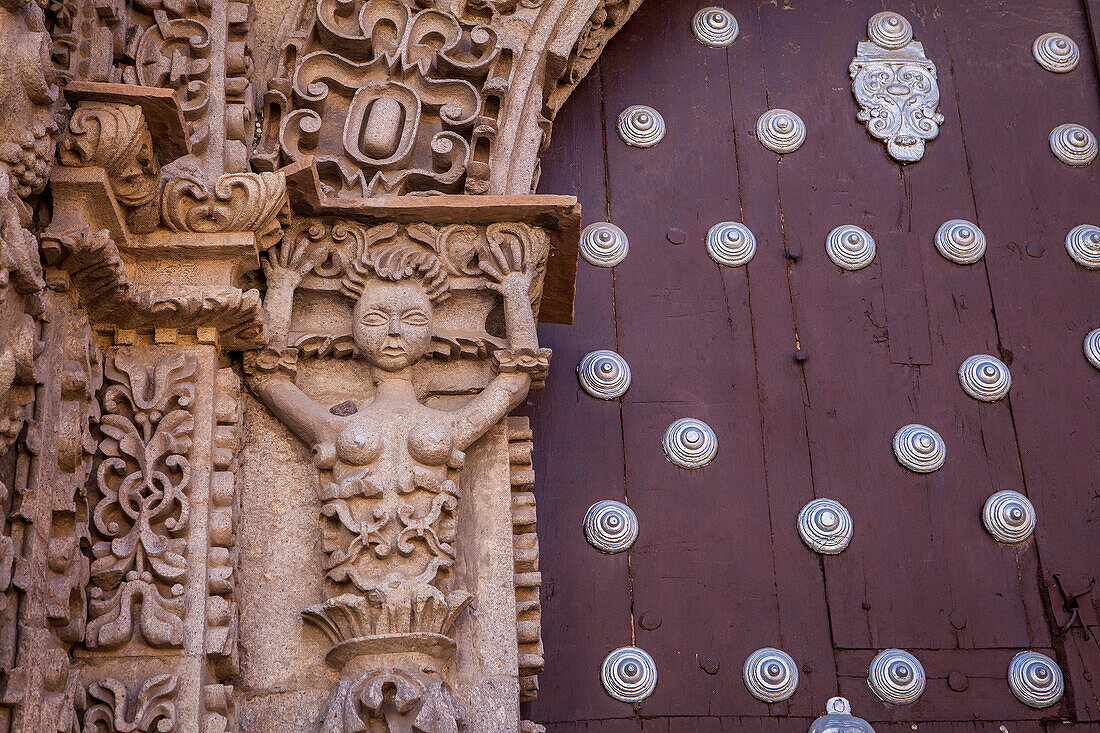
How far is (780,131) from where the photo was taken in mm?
3859

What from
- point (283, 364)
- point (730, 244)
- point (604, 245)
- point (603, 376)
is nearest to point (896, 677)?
point (603, 376)

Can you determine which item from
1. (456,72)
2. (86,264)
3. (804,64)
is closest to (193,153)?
(86,264)

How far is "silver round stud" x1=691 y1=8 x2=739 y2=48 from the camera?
13.1 ft

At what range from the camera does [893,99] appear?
13.0 feet

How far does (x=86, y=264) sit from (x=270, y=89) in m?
0.87

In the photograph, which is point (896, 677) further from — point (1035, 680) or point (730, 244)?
point (730, 244)

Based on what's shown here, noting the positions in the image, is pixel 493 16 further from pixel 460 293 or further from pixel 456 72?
pixel 460 293

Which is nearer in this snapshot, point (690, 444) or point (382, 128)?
point (382, 128)

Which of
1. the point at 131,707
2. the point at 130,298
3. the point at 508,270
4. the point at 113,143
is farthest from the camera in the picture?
the point at 508,270

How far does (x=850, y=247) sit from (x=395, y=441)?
1499 mm

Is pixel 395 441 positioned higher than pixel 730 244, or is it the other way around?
pixel 730 244

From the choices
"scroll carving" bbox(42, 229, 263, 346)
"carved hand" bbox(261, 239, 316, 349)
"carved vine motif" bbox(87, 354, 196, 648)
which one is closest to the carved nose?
"carved hand" bbox(261, 239, 316, 349)

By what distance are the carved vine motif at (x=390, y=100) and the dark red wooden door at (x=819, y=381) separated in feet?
1.66

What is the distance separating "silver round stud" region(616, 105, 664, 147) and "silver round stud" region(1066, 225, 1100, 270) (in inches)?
46.3
